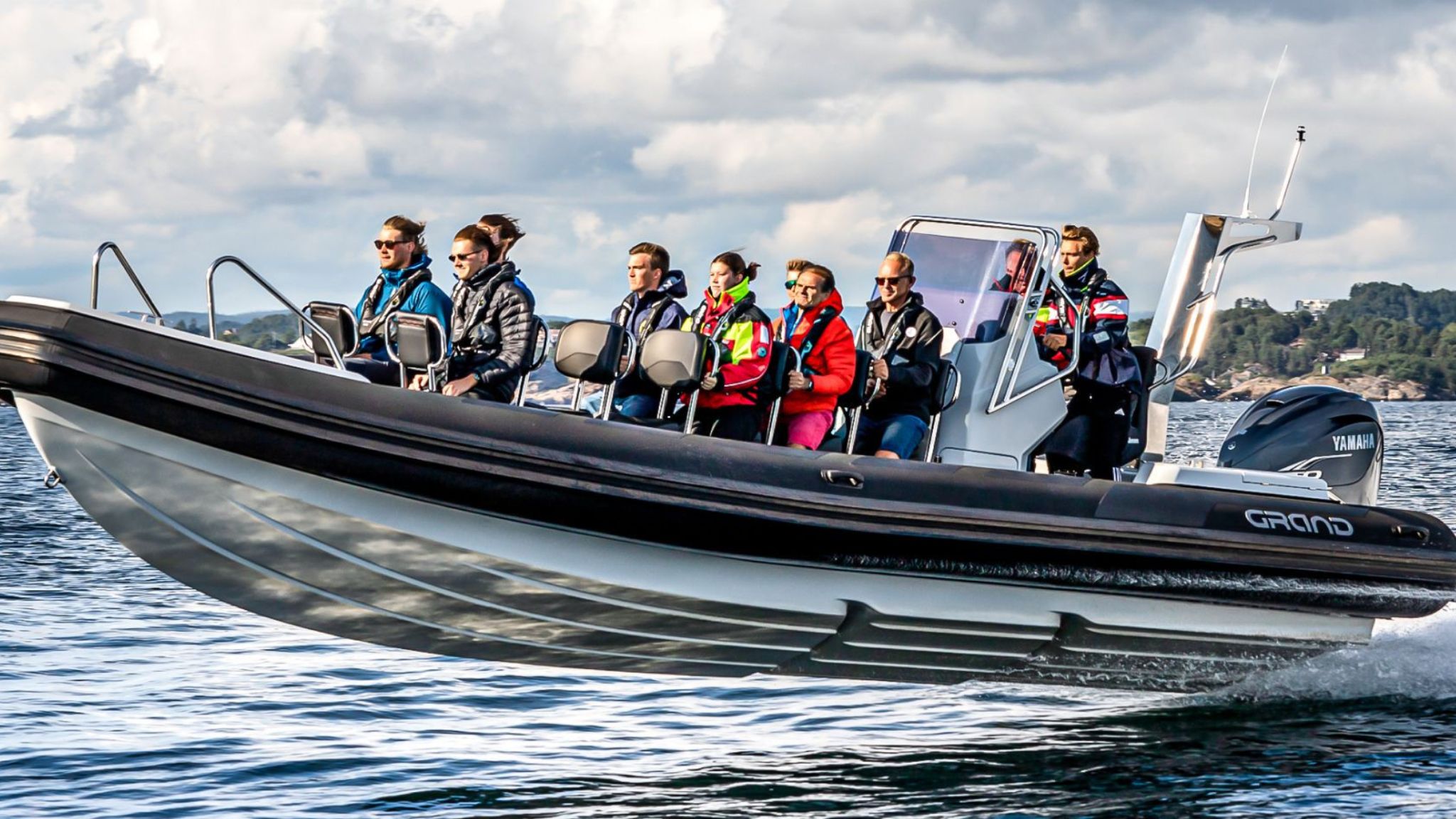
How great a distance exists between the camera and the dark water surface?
236 inches

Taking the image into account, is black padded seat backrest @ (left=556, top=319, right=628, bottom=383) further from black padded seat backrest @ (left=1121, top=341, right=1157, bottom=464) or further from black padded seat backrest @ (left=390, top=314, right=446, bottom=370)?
black padded seat backrest @ (left=1121, top=341, right=1157, bottom=464)

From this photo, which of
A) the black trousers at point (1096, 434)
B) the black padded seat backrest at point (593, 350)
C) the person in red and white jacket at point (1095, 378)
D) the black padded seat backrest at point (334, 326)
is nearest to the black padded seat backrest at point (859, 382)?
the black padded seat backrest at point (593, 350)

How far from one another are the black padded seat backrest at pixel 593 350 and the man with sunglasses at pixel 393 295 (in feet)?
2.35

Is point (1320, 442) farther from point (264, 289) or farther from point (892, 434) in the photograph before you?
point (264, 289)

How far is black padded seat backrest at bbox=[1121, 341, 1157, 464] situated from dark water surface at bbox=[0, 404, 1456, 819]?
1.15 metres

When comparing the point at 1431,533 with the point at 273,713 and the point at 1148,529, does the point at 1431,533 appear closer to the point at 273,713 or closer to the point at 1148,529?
the point at 1148,529

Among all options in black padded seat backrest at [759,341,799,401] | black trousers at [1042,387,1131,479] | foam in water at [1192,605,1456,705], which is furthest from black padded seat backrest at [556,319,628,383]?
foam in water at [1192,605,1456,705]

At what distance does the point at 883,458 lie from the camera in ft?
19.0

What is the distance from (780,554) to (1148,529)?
1.58m

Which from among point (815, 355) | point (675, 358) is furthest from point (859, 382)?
point (675, 358)

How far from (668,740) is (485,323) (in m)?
2.25

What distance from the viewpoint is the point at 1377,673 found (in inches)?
280

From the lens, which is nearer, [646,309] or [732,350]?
[732,350]

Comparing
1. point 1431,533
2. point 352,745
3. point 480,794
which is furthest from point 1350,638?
point 352,745
